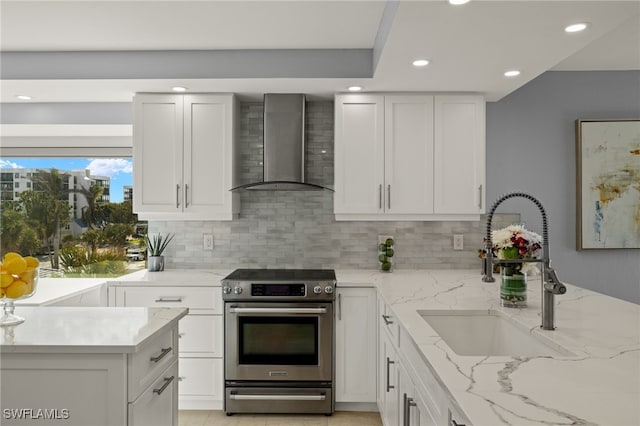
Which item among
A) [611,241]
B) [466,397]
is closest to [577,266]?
[611,241]

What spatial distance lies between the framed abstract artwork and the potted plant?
337 centimetres

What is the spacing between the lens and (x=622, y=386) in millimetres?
1175

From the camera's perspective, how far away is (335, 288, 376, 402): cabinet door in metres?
3.09

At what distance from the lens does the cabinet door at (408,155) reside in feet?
11.0

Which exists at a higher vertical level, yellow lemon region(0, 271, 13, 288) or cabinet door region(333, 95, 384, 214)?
cabinet door region(333, 95, 384, 214)

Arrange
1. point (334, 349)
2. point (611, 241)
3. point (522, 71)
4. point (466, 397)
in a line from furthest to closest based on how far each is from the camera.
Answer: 1. point (611, 241)
2. point (334, 349)
3. point (522, 71)
4. point (466, 397)

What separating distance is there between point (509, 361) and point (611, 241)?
2.79 meters

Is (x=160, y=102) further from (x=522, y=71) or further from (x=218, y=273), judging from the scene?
(x=522, y=71)

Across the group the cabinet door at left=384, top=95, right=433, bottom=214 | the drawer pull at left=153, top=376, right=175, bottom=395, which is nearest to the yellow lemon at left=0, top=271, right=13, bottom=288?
the drawer pull at left=153, top=376, right=175, bottom=395

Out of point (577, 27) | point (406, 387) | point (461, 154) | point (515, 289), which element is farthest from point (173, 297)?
point (577, 27)

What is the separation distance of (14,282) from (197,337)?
63.2 inches

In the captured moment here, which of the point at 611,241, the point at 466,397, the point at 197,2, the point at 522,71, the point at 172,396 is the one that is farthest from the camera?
the point at 611,241

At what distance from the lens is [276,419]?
9.91ft

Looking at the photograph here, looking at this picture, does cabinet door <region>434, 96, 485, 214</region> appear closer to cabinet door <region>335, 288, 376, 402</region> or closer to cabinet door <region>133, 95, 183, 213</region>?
cabinet door <region>335, 288, 376, 402</region>
